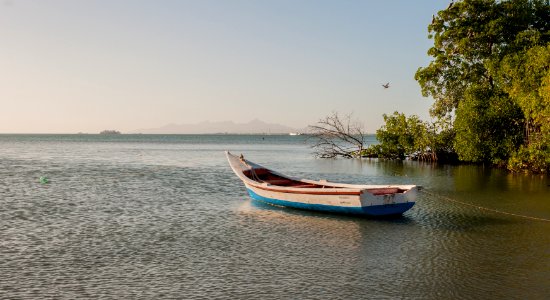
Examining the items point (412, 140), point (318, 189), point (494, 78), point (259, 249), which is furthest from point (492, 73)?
point (259, 249)

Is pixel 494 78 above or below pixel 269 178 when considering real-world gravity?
above

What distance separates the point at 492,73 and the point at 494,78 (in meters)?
0.95

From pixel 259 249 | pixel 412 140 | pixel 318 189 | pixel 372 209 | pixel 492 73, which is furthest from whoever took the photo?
pixel 412 140

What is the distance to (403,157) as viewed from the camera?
65062 millimetres

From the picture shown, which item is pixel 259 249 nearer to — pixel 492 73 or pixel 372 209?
pixel 372 209

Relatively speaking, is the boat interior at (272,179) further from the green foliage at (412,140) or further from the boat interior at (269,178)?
the green foliage at (412,140)

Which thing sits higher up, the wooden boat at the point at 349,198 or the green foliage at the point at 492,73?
the green foliage at the point at 492,73

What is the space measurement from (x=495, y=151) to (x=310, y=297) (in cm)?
4110

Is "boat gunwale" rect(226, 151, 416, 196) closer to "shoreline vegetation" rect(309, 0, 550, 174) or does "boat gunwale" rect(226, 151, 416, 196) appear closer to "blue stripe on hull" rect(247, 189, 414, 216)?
"blue stripe on hull" rect(247, 189, 414, 216)

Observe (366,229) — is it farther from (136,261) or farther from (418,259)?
(136,261)

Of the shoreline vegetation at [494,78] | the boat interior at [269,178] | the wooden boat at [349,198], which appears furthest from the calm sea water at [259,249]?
the shoreline vegetation at [494,78]

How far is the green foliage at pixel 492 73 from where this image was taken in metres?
43.1

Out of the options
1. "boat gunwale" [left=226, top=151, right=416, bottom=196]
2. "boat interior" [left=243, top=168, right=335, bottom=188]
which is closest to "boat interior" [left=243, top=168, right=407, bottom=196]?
"boat interior" [left=243, top=168, right=335, bottom=188]

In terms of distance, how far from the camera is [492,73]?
4584 cm
